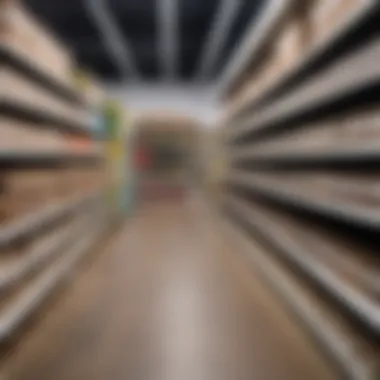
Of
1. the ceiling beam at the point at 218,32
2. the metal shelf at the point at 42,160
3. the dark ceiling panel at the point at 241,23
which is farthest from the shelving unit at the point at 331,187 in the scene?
the ceiling beam at the point at 218,32

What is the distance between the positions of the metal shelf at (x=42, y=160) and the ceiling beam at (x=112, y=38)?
1700 mm

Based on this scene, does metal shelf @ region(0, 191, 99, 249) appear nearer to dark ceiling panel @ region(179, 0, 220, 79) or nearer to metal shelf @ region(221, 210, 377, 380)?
metal shelf @ region(221, 210, 377, 380)

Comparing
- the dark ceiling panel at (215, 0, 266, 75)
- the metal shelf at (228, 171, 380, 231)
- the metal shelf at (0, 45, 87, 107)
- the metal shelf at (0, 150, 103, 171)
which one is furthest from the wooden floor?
the dark ceiling panel at (215, 0, 266, 75)

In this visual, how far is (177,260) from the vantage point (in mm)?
4125

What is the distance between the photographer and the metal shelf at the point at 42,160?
233 cm

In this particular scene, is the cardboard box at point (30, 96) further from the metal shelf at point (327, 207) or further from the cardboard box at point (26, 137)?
the metal shelf at point (327, 207)

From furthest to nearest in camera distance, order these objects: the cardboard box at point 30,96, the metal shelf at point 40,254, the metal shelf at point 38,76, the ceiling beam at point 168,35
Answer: the ceiling beam at point 168,35 → the cardboard box at point 30,96 → the metal shelf at point 38,76 → the metal shelf at point 40,254

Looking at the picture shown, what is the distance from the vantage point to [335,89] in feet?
6.82

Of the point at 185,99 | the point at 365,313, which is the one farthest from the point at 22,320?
the point at 185,99

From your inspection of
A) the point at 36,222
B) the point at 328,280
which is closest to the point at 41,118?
the point at 36,222

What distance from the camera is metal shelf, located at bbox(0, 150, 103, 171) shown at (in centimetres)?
233

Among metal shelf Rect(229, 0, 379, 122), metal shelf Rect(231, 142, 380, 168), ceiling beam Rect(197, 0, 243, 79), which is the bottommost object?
metal shelf Rect(231, 142, 380, 168)

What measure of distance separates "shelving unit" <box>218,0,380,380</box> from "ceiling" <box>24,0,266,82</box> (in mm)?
2313

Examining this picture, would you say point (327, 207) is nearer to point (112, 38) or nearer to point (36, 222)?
point (36, 222)
